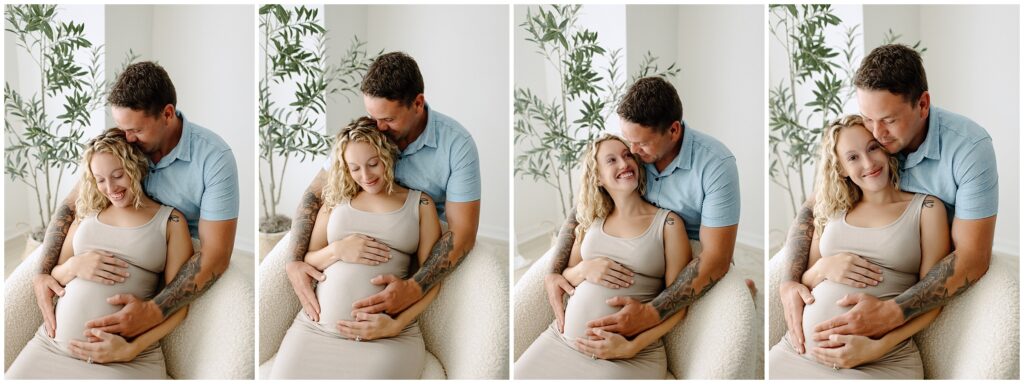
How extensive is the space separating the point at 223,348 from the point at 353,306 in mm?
422

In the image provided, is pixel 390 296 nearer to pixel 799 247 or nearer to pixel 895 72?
pixel 799 247

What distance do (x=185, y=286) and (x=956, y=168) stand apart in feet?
7.53

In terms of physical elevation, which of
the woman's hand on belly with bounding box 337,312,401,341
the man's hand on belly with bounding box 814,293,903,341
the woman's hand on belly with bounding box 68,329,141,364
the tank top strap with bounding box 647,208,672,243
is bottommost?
the woman's hand on belly with bounding box 68,329,141,364

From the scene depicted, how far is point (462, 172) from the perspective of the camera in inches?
130

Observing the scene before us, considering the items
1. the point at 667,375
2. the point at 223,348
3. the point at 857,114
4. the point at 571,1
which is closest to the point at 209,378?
the point at 223,348

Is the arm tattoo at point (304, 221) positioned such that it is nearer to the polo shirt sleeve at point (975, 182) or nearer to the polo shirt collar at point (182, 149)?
the polo shirt collar at point (182, 149)

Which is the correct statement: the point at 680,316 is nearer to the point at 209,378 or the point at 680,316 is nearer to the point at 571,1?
the point at 571,1

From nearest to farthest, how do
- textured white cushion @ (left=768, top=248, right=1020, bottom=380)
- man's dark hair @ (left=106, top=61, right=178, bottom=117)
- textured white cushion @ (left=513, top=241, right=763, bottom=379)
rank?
textured white cushion @ (left=768, top=248, right=1020, bottom=380) → textured white cushion @ (left=513, top=241, right=763, bottom=379) → man's dark hair @ (left=106, top=61, right=178, bottom=117)

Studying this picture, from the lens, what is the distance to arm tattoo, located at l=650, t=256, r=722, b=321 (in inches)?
127

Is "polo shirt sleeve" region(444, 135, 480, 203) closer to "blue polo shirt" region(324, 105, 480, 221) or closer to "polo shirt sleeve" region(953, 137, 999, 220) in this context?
"blue polo shirt" region(324, 105, 480, 221)

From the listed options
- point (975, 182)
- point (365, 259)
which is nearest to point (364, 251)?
point (365, 259)

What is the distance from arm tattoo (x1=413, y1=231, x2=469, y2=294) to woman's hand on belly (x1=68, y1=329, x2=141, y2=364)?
89cm

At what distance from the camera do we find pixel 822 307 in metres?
3.19

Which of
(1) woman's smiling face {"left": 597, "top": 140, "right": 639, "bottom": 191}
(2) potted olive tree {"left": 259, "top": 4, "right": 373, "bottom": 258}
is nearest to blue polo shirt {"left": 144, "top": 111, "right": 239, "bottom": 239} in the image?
(2) potted olive tree {"left": 259, "top": 4, "right": 373, "bottom": 258}
